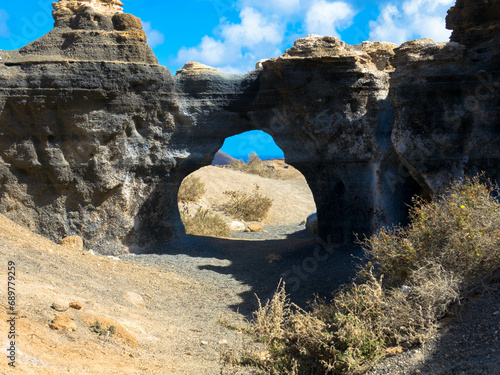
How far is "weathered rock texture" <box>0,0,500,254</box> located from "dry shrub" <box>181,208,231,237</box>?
3.23 meters

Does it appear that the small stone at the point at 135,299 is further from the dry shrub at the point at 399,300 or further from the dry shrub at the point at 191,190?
the dry shrub at the point at 191,190

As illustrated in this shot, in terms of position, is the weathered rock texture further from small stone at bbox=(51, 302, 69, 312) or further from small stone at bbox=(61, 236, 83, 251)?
small stone at bbox=(51, 302, 69, 312)

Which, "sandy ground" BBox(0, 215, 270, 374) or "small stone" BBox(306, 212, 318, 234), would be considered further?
"small stone" BBox(306, 212, 318, 234)

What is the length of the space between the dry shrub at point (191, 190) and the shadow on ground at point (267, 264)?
4.92m

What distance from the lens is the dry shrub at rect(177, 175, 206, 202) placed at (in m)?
16.0

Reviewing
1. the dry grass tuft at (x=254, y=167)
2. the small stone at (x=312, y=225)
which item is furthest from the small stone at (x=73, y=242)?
the dry grass tuft at (x=254, y=167)

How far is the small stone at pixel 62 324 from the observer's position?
4.95 meters

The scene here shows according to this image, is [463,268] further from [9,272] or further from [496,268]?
[9,272]

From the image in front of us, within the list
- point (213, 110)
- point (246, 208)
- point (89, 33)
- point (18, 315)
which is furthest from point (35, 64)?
A: point (246, 208)

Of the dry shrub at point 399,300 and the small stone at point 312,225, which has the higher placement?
the small stone at point 312,225

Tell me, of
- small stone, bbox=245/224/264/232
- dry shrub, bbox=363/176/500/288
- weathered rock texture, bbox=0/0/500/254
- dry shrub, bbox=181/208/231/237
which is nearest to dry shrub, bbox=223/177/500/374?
dry shrub, bbox=363/176/500/288

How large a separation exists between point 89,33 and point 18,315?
5.72 meters

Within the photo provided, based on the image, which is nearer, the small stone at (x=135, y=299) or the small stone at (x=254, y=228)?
the small stone at (x=135, y=299)

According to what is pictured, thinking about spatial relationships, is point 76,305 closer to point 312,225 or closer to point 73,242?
point 73,242
